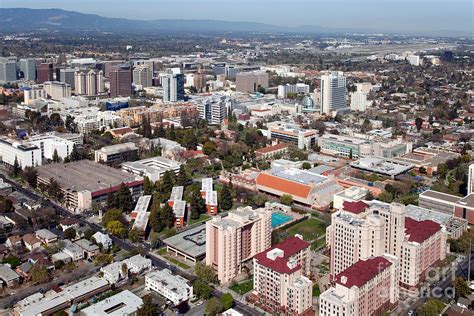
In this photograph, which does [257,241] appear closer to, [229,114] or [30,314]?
[30,314]

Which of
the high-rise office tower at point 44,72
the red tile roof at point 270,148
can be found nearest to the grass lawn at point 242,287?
the red tile roof at point 270,148

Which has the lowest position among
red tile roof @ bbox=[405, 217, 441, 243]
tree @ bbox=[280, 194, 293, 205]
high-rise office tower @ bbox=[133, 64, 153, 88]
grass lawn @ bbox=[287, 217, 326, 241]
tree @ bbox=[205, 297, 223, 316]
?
tree @ bbox=[205, 297, 223, 316]

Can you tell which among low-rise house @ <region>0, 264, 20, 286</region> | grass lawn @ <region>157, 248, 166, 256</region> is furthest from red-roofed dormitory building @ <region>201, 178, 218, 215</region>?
low-rise house @ <region>0, 264, 20, 286</region>

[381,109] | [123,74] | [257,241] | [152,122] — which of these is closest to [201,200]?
[257,241]

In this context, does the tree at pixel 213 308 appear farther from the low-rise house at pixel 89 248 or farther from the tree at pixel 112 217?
the tree at pixel 112 217

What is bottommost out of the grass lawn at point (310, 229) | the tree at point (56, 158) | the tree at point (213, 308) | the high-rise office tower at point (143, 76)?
the tree at point (213, 308)

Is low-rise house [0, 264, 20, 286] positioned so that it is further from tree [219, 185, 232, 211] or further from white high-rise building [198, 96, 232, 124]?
white high-rise building [198, 96, 232, 124]
